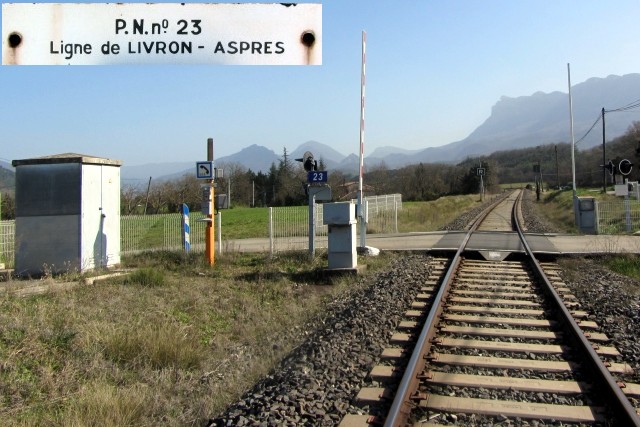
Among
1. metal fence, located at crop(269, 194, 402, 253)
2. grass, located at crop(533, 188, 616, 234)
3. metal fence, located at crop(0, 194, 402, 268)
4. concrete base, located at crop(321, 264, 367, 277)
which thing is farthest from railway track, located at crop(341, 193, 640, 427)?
grass, located at crop(533, 188, 616, 234)

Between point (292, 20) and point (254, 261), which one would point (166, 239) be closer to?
point (254, 261)

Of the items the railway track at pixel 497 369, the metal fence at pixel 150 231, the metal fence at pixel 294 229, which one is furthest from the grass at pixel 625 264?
the metal fence at pixel 150 231

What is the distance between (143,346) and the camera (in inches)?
273

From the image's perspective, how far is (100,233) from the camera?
42.4 ft

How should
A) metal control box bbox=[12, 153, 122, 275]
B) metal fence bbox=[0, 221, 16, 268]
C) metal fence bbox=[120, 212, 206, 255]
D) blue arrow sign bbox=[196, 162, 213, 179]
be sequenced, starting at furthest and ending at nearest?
metal fence bbox=[120, 212, 206, 255] → metal fence bbox=[0, 221, 16, 268] → blue arrow sign bbox=[196, 162, 213, 179] → metal control box bbox=[12, 153, 122, 275]

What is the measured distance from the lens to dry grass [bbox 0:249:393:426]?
521 cm

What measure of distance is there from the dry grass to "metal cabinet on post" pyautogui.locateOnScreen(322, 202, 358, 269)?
0.82m

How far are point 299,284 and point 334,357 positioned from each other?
5.71 metres

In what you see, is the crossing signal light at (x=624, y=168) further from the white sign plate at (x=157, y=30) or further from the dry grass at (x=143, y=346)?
the white sign plate at (x=157, y=30)

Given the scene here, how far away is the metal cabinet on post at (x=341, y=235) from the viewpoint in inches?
482

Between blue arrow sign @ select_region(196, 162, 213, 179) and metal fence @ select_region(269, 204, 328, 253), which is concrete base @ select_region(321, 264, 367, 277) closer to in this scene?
blue arrow sign @ select_region(196, 162, 213, 179)

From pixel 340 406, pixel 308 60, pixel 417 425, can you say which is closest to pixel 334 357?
pixel 340 406

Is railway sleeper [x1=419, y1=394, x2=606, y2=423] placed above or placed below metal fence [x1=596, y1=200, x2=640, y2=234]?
below

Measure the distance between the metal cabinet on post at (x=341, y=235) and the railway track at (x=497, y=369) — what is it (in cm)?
328
